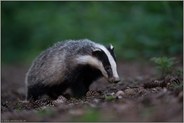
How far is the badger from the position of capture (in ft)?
24.0

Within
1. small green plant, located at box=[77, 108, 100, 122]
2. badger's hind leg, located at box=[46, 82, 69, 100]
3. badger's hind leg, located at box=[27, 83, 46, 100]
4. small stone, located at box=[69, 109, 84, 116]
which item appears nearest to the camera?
small green plant, located at box=[77, 108, 100, 122]

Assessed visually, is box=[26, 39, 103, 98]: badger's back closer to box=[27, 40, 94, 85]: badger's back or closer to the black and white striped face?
box=[27, 40, 94, 85]: badger's back

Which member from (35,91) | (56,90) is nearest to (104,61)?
(56,90)

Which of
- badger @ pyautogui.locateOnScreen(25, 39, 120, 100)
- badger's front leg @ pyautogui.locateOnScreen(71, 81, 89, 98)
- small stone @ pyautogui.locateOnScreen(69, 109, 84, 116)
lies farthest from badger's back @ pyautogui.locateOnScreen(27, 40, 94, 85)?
small stone @ pyautogui.locateOnScreen(69, 109, 84, 116)

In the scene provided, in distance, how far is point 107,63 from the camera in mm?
7285

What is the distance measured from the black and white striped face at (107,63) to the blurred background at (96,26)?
4.14 meters

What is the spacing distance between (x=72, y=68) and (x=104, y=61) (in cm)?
47

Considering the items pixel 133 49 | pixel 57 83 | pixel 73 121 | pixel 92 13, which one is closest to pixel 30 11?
pixel 92 13

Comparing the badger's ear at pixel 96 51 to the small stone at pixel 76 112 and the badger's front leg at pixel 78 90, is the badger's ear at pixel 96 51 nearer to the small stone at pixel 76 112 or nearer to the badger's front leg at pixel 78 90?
the badger's front leg at pixel 78 90

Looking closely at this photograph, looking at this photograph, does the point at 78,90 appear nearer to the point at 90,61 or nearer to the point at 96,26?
the point at 90,61

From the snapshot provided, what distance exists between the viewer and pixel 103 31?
1361cm

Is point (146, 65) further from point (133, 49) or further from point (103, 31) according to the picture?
point (103, 31)

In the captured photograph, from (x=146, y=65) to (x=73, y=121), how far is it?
21.3 feet

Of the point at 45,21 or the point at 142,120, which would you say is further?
the point at 45,21
